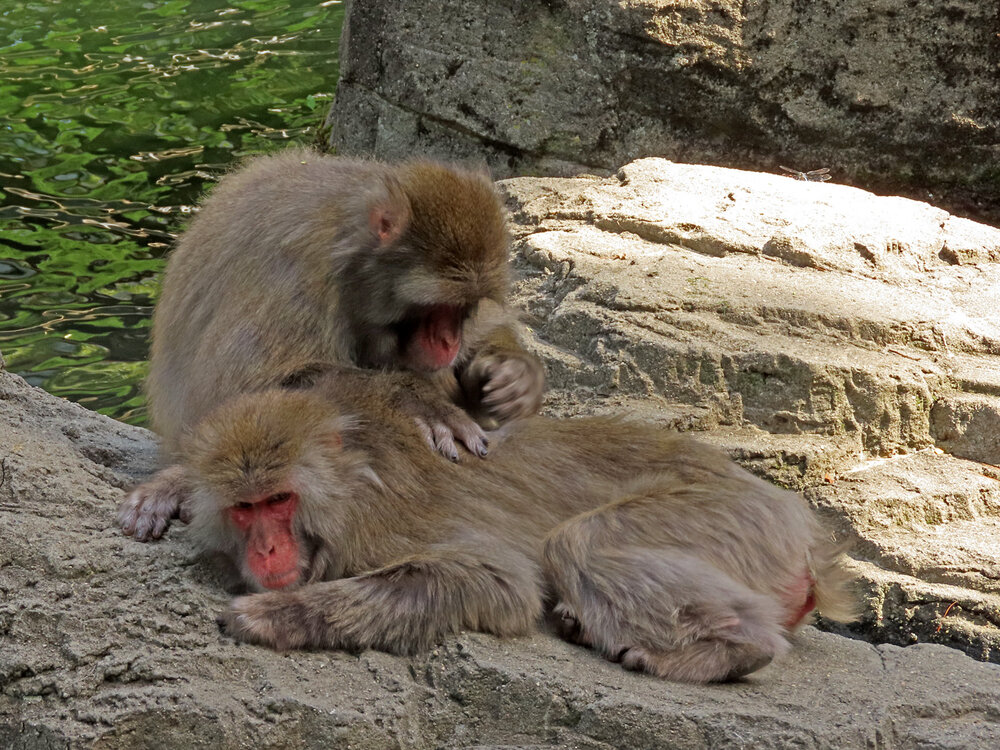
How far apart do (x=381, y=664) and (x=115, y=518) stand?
3.47ft

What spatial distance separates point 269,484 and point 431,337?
1.04 meters

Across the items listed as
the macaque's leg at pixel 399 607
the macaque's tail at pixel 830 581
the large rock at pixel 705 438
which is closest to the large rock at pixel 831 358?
the large rock at pixel 705 438

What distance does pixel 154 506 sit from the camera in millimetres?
4012

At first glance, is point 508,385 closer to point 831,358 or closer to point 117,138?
point 831,358

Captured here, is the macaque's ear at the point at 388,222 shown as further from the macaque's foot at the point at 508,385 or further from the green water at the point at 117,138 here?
the green water at the point at 117,138

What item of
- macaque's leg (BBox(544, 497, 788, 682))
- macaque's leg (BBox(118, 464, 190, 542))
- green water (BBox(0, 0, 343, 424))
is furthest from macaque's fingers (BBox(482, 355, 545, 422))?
green water (BBox(0, 0, 343, 424))

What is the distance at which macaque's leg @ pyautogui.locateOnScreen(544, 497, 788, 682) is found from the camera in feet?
12.0

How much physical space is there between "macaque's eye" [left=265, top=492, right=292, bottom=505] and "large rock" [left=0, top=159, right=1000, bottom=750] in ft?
1.06

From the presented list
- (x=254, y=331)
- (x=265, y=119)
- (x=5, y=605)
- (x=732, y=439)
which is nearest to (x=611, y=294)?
(x=732, y=439)

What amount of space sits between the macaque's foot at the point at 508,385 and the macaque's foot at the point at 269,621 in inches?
53.2

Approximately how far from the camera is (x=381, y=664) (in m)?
3.51

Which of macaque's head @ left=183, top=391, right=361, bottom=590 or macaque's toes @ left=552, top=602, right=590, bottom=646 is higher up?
macaque's head @ left=183, top=391, right=361, bottom=590

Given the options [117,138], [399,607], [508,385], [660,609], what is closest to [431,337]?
[508,385]

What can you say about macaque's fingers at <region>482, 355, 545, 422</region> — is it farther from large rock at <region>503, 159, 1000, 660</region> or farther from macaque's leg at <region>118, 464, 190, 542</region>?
macaque's leg at <region>118, 464, 190, 542</region>
